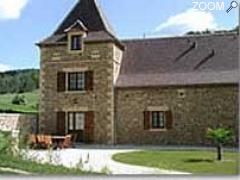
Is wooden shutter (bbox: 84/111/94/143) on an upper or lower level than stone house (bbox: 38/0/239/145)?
lower

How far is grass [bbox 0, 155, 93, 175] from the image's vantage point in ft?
22.0

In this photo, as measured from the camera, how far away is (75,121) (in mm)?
14852

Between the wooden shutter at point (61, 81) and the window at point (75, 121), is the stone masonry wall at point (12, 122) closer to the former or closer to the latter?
the window at point (75, 121)

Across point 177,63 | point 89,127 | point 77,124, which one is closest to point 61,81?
point 77,124

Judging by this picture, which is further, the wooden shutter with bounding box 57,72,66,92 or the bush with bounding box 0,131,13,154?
the wooden shutter with bounding box 57,72,66,92

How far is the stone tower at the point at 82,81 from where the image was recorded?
14.6m

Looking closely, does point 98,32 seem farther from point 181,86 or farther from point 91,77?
point 181,86

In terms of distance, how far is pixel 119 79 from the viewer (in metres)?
14.9

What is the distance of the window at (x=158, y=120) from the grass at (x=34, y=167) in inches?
284

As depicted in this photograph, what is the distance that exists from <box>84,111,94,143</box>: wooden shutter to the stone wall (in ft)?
2.16

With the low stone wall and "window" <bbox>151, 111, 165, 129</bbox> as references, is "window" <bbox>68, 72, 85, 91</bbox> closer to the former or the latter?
"window" <bbox>151, 111, 165, 129</bbox>

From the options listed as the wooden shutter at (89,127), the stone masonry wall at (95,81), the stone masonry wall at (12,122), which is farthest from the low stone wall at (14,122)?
the stone masonry wall at (95,81)

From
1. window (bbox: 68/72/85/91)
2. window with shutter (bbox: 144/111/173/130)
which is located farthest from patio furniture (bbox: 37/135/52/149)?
window (bbox: 68/72/85/91)

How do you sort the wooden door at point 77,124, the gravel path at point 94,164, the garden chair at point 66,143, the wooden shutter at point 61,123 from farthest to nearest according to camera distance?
the wooden shutter at point 61,123
the wooden door at point 77,124
the garden chair at point 66,143
the gravel path at point 94,164
